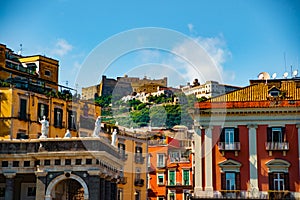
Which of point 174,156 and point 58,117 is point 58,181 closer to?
point 58,117

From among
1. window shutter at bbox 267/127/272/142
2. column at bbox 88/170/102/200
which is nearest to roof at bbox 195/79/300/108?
window shutter at bbox 267/127/272/142

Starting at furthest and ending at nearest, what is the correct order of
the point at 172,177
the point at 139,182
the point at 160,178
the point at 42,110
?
the point at 160,178 → the point at 172,177 → the point at 139,182 → the point at 42,110

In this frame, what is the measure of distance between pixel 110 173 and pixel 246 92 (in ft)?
43.8

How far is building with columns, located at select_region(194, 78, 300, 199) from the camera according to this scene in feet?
156

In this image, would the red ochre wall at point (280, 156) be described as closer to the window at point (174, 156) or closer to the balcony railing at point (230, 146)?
the balcony railing at point (230, 146)

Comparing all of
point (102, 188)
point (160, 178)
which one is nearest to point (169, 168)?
point (160, 178)

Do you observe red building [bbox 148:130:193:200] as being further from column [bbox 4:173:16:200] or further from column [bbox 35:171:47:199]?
column [bbox 4:173:16:200]

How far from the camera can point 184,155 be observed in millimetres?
67125

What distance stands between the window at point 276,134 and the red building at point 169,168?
53.8ft

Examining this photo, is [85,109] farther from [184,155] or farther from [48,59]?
[184,155]

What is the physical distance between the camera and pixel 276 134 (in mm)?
48812

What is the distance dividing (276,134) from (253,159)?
2.69 meters

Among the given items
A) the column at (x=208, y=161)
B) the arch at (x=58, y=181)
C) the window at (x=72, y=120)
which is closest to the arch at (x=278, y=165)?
the column at (x=208, y=161)

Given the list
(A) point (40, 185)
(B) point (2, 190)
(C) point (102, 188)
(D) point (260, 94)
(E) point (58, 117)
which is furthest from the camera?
(E) point (58, 117)
